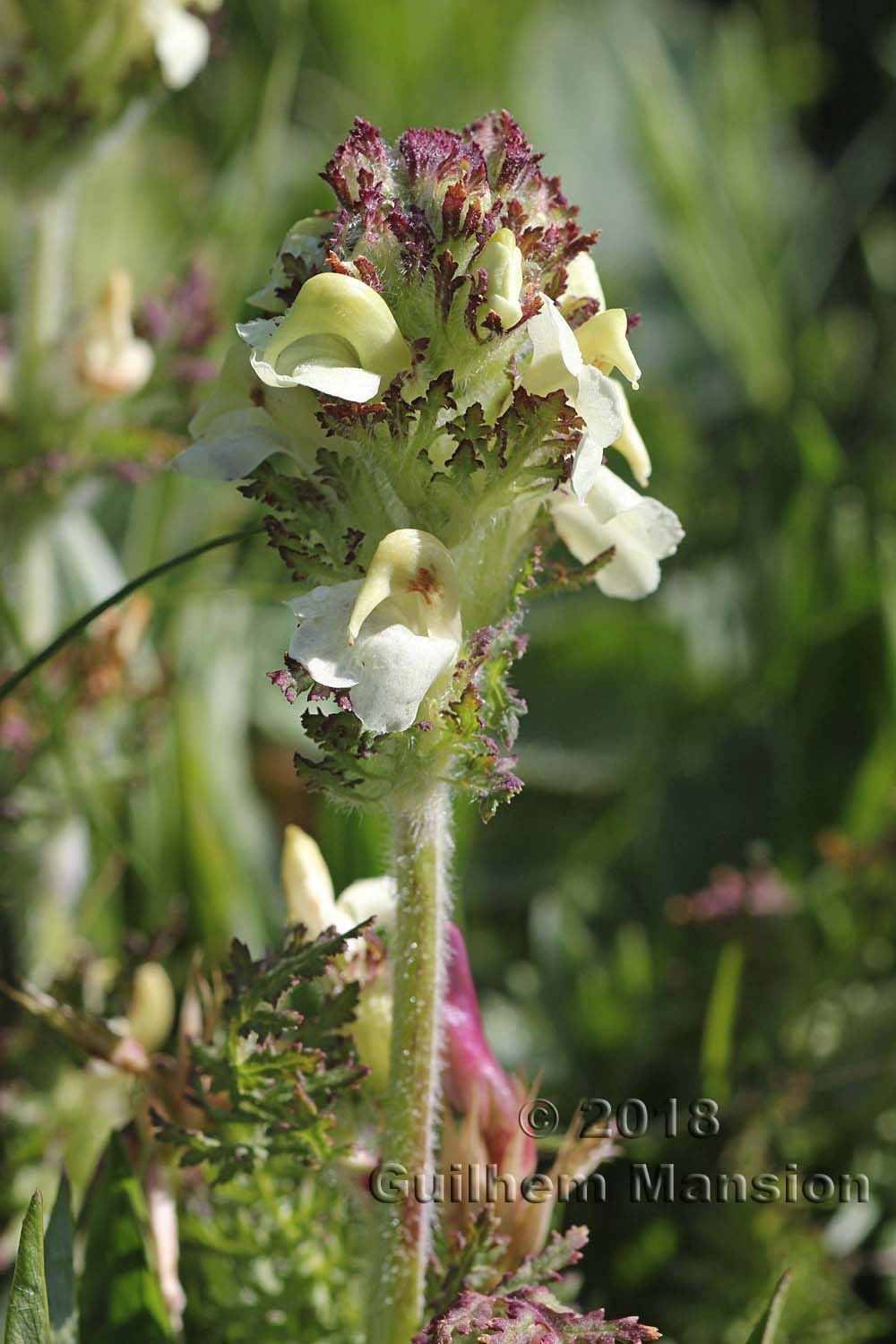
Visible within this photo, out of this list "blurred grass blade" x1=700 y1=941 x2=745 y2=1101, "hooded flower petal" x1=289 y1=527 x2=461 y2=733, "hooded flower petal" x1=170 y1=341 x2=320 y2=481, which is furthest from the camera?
"blurred grass blade" x1=700 y1=941 x2=745 y2=1101

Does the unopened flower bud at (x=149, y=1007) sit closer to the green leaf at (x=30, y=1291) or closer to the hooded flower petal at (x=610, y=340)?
the green leaf at (x=30, y=1291)

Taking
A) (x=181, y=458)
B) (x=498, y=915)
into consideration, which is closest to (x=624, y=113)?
(x=498, y=915)

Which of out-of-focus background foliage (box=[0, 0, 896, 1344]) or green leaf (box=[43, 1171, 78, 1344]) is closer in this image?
green leaf (box=[43, 1171, 78, 1344])

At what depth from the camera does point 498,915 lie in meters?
1.44

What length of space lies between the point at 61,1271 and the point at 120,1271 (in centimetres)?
3

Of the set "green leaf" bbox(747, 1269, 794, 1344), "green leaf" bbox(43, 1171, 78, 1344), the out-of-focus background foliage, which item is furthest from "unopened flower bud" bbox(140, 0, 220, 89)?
"green leaf" bbox(747, 1269, 794, 1344)

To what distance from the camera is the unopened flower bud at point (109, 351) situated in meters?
1.15

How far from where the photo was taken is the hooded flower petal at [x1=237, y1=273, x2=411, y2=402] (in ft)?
2.01

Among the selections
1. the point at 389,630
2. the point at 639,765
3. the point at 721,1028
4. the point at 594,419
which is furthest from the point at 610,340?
the point at 639,765

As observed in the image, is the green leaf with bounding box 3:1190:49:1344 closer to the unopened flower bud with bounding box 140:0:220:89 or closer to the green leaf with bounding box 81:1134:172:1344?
the green leaf with bounding box 81:1134:172:1344

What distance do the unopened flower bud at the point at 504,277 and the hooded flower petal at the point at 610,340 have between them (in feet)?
0.17

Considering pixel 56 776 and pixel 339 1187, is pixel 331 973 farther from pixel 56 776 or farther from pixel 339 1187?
pixel 56 776

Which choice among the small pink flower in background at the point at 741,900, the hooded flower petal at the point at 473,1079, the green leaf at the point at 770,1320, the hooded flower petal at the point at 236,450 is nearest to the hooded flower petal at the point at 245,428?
the hooded flower petal at the point at 236,450

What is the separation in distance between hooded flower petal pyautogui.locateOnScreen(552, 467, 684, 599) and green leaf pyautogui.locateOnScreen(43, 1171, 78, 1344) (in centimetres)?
42
